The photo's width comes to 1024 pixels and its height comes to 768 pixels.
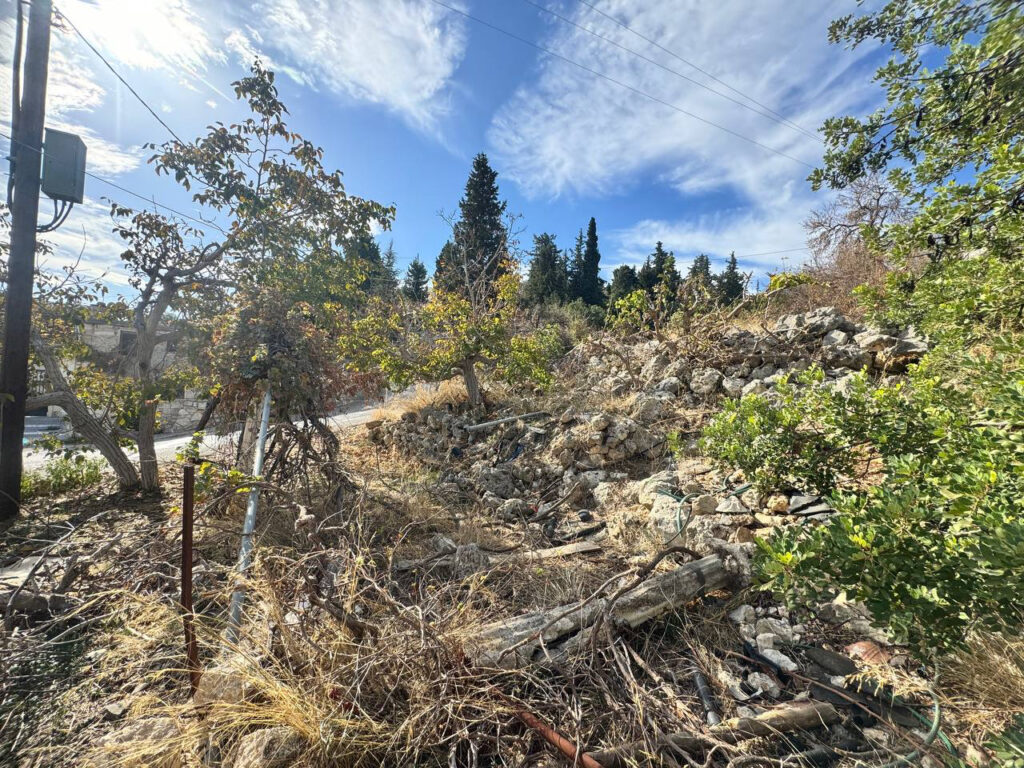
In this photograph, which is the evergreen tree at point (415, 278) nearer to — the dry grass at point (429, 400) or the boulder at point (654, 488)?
the dry grass at point (429, 400)

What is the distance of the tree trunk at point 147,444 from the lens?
4750mm

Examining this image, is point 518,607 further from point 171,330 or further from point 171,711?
point 171,330

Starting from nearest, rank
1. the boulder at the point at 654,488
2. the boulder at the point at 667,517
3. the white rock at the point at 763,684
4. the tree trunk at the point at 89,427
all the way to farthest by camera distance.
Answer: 1. the white rock at the point at 763,684
2. the boulder at the point at 667,517
3. the boulder at the point at 654,488
4. the tree trunk at the point at 89,427

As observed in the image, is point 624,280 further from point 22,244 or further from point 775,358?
point 22,244

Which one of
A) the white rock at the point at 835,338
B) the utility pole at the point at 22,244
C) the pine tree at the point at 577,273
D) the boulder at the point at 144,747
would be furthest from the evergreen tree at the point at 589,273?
the boulder at the point at 144,747

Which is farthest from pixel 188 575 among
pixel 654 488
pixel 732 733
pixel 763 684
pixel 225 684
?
pixel 654 488

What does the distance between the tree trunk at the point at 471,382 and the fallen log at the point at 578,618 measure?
440cm

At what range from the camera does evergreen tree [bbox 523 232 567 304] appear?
1910 cm

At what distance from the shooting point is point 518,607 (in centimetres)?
243

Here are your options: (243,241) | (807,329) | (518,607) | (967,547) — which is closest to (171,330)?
(243,241)

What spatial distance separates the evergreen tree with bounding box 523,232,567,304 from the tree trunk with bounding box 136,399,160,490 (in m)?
14.7

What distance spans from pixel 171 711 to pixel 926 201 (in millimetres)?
4563

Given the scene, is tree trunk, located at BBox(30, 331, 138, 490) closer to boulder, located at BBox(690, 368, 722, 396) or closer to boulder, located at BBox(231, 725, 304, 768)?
boulder, located at BBox(231, 725, 304, 768)

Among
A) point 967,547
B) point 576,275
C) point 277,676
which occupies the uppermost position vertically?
point 576,275
